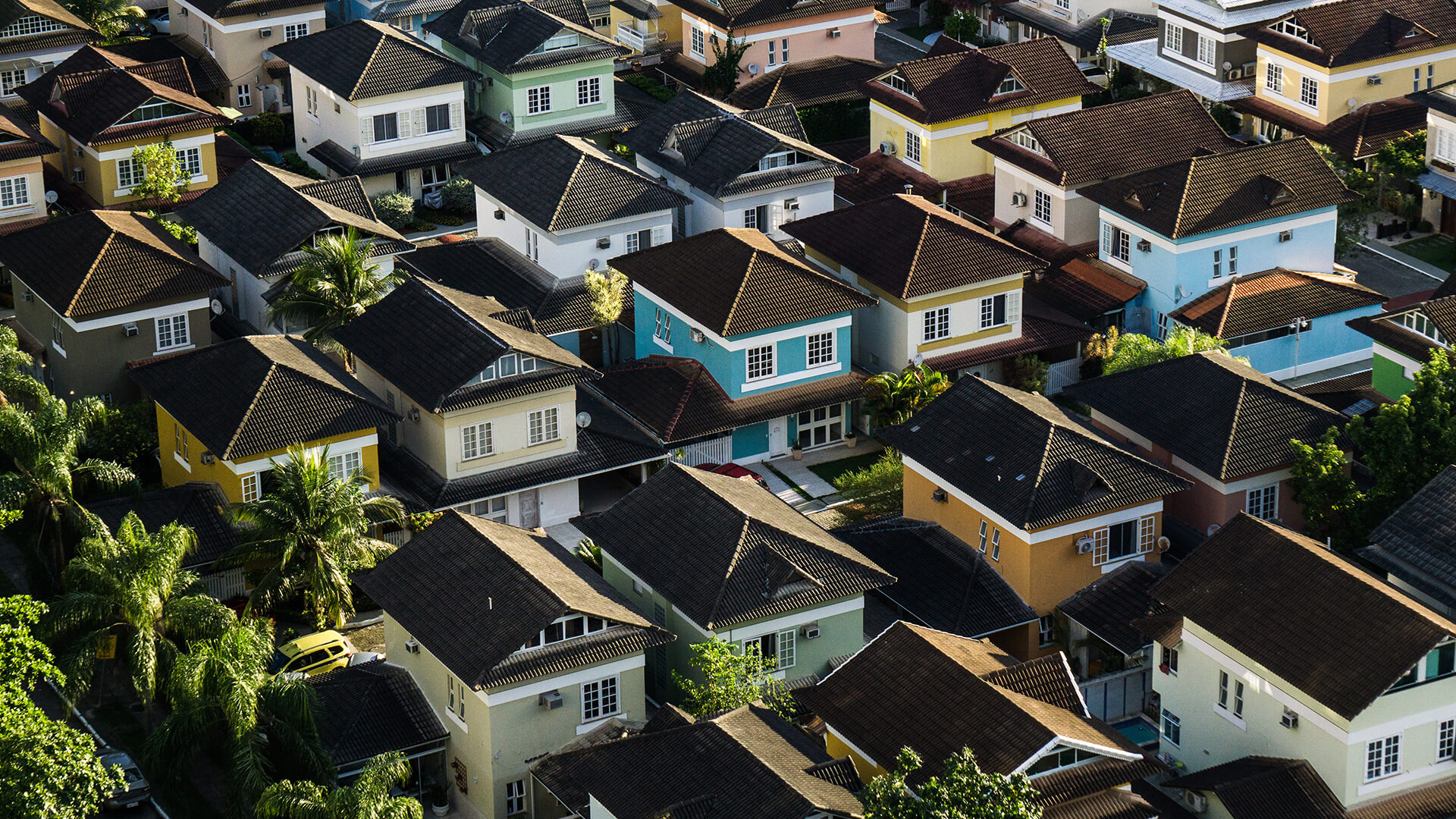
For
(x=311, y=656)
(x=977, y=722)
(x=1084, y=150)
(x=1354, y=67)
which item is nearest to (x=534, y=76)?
(x=1084, y=150)

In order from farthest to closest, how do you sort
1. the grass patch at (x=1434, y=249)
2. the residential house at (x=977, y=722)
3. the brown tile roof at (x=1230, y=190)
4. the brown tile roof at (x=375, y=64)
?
the brown tile roof at (x=375, y=64) → the grass patch at (x=1434, y=249) → the brown tile roof at (x=1230, y=190) → the residential house at (x=977, y=722)

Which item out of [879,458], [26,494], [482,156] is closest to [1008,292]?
[879,458]

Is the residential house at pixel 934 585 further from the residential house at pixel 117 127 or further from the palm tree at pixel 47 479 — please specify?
the residential house at pixel 117 127

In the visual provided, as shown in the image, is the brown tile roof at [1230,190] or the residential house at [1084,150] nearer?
the brown tile roof at [1230,190]

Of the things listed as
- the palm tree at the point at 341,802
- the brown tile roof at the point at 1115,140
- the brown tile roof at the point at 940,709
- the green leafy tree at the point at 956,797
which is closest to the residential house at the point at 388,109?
the brown tile roof at the point at 1115,140

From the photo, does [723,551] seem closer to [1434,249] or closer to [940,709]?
[940,709]

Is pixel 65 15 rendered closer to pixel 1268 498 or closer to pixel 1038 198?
pixel 1038 198

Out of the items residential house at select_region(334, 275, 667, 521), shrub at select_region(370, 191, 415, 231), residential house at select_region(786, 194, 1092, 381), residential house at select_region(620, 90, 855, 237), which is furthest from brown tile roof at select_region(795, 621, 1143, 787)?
shrub at select_region(370, 191, 415, 231)
